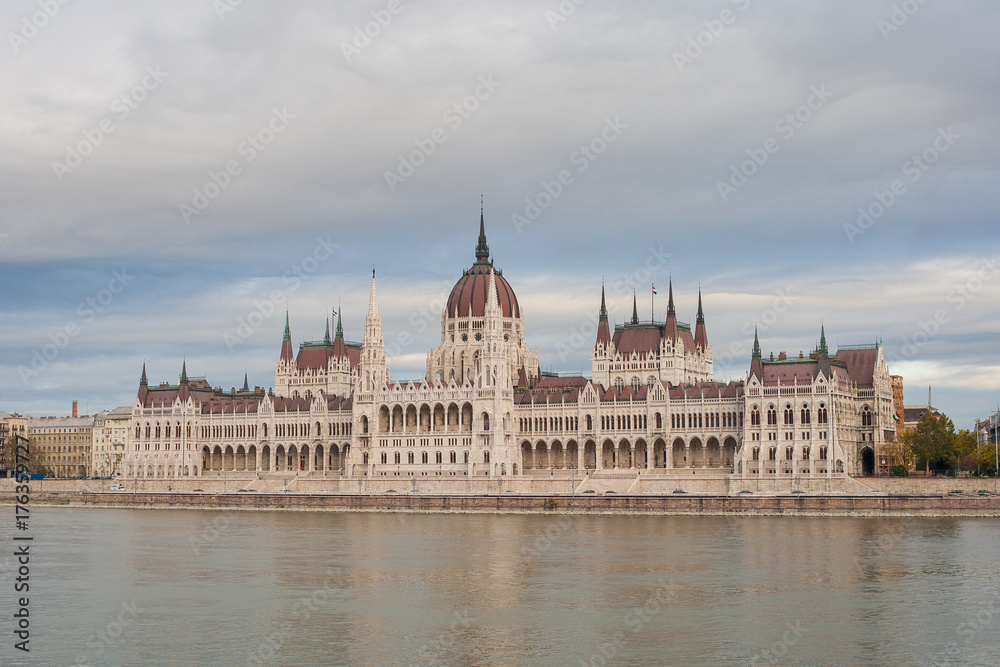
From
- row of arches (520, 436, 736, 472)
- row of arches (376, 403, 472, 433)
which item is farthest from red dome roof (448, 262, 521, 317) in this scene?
row of arches (520, 436, 736, 472)

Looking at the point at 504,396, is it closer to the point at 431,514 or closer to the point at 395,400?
the point at 395,400

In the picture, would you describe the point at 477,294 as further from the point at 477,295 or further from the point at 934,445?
the point at 934,445

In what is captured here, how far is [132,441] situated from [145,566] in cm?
9545

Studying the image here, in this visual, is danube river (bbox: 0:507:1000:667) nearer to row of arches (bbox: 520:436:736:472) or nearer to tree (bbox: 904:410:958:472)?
tree (bbox: 904:410:958:472)

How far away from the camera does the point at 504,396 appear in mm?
132125

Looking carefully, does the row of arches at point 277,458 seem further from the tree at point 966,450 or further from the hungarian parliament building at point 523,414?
the tree at point 966,450

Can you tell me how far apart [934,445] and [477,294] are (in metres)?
56.4

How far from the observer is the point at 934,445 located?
110875mm

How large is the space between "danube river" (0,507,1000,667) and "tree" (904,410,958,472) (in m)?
28.2

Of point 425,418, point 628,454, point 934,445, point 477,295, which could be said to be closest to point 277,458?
point 425,418

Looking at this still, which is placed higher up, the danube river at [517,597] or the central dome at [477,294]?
the central dome at [477,294]

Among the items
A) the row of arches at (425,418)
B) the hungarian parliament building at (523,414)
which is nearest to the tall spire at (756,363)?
the hungarian parliament building at (523,414)

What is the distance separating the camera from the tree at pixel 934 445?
111312 millimetres

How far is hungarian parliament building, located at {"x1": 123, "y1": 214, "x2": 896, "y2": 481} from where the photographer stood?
11950 cm
